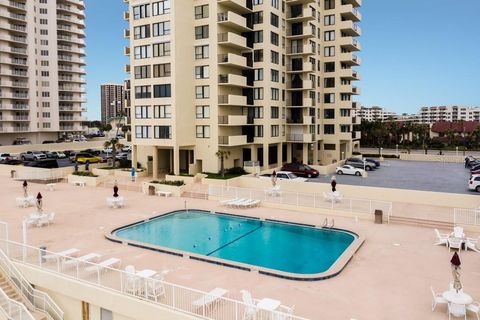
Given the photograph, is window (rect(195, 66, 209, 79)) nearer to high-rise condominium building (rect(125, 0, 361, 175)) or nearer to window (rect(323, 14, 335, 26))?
high-rise condominium building (rect(125, 0, 361, 175))

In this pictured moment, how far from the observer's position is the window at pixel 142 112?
45.2 m

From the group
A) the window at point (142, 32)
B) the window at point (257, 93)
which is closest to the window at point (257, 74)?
the window at point (257, 93)

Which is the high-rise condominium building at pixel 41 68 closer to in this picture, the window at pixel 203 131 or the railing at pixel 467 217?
the window at pixel 203 131

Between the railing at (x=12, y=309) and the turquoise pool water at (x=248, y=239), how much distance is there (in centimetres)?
848

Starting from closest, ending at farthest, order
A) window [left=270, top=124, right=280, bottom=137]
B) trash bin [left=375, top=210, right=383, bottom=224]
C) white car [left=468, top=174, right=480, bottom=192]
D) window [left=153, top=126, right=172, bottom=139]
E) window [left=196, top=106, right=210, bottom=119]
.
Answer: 1. trash bin [left=375, top=210, right=383, bottom=224]
2. white car [left=468, top=174, right=480, bottom=192]
3. window [left=153, top=126, right=172, bottom=139]
4. window [left=196, top=106, right=210, bottom=119]
5. window [left=270, top=124, right=280, bottom=137]

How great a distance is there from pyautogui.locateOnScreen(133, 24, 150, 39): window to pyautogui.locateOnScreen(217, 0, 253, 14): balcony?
27.8ft

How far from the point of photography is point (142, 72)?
45.5m

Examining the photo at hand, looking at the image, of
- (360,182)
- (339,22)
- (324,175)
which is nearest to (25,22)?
(339,22)

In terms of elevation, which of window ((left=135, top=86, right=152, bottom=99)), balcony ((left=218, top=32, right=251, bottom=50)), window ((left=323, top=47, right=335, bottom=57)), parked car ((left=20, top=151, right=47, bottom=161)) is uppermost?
window ((left=323, top=47, right=335, bottom=57))

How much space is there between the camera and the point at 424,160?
219 feet

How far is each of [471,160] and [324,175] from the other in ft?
87.0

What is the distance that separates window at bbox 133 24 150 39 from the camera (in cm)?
4478

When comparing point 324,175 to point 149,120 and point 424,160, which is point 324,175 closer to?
point 149,120

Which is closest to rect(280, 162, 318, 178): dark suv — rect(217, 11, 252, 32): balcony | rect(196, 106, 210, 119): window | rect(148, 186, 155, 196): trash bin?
rect(196, 106, 210, 119): window
